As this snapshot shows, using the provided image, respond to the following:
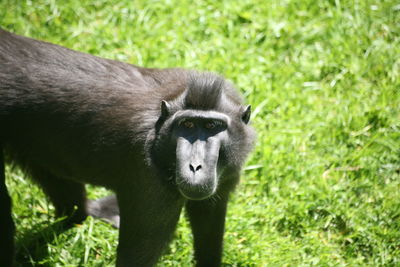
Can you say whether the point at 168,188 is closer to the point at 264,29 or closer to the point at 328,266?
the point at 328,266

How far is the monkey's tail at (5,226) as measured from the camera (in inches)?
198

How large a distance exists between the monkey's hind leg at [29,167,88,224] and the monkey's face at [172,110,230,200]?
2.01m

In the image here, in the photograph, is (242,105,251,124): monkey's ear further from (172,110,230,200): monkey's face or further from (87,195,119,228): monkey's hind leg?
(87,195,119,228): monkey's hind leg

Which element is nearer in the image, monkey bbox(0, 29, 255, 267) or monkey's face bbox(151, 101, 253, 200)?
monkey's face bbox(151, 101, 253, 200)

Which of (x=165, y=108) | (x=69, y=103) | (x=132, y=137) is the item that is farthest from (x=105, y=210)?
(x=165, y=108)

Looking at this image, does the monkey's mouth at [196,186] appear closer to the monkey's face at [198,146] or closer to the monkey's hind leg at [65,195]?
the monkey's face at [198,146]

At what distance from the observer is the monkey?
169 inches

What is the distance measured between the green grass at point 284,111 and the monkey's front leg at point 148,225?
1.04m

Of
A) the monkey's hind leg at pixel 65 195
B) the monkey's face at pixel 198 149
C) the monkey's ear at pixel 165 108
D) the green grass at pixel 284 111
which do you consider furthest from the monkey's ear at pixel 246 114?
the monkey's hind leg at pixel 65 195

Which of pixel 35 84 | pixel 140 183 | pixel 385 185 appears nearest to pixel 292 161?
pixel 385 185

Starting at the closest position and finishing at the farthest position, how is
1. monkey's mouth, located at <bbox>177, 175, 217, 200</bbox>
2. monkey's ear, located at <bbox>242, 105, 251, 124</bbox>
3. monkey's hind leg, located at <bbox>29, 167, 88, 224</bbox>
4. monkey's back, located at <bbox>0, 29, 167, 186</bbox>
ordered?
monkey's mouth, located at <bbox>177, 175, 217, 200</bbox>, monkey's ear, located at <bbox>242, 105, 251, 124</bbox>, monkey's back, located at <bbox>0, 29, 167, 186</bbox>, monkey's hind leg, located at <bbox>29, 167, 88, 224</bbox>

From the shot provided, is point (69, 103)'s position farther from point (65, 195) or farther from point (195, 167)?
point (195, 167)

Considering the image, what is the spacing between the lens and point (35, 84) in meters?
4.79

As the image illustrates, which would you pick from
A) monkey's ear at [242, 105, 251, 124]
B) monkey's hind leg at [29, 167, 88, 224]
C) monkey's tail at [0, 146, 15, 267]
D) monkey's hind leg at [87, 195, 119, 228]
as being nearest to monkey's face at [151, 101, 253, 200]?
monkey's ear at [242, 105, 251, 124]
